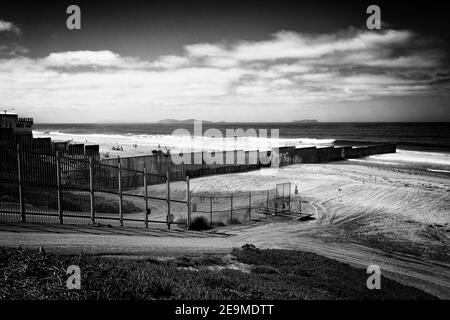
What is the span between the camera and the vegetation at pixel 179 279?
598cm

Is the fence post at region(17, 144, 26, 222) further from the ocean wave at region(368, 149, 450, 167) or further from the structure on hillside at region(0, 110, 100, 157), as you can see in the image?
the ocean wave at region(368, 149, 450, 167)

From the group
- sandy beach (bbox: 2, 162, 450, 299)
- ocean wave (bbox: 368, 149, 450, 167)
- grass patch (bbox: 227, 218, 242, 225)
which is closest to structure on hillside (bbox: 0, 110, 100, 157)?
sandy beach (bbox: 2, 162, 450, 299)

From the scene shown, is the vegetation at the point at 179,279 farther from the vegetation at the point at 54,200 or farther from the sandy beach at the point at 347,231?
the vegetation at the point at 54,200

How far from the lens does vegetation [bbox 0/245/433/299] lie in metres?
5.98

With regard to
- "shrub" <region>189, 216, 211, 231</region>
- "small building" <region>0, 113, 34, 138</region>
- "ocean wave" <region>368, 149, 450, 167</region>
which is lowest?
"shrub" <region>189, 216, 211, 231</region>

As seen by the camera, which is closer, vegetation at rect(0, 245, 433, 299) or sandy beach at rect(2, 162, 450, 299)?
vegetation at rect(0, 245, 433, 299)

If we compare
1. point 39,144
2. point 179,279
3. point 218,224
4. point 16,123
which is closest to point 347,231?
point 218,224

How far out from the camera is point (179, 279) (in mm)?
7434

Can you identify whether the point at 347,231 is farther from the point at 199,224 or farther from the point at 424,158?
the point at 424,158

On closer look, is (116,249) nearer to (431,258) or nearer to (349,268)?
(349,268)

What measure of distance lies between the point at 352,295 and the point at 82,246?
7.72 metres

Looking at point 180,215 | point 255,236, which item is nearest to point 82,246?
point 255,236

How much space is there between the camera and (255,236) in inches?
704

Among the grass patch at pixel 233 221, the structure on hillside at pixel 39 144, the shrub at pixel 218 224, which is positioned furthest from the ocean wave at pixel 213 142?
the shrub at pixel 218 224
